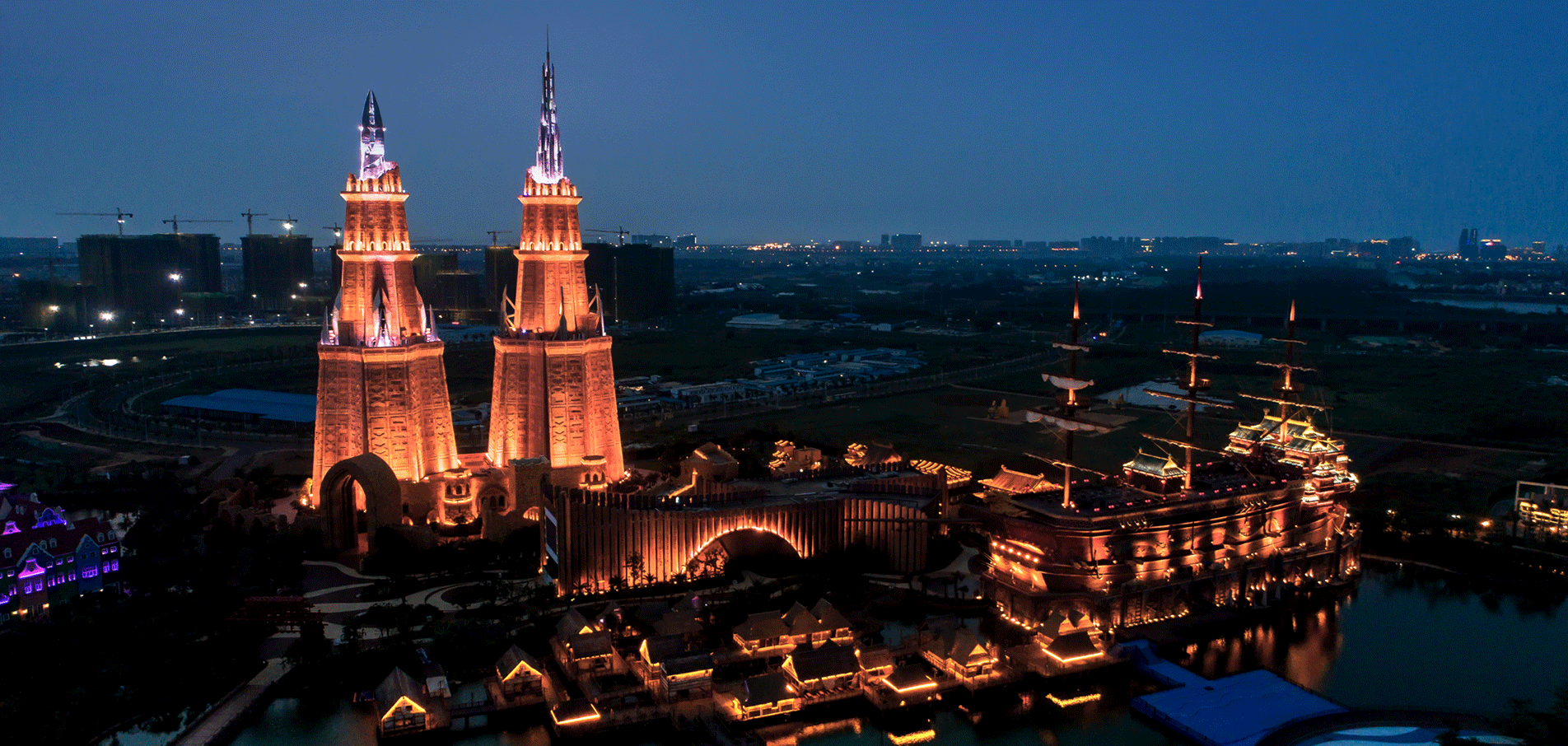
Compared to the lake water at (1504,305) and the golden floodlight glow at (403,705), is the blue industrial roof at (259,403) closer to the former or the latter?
the golden floodlight glow at (403,705)

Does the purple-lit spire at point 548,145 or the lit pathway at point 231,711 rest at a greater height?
the purple-lit spire at point 548,145

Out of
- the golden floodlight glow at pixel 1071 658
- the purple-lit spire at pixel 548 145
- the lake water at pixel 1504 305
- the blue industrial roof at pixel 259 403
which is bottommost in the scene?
the golden floodlight glow at pixel 1071 658

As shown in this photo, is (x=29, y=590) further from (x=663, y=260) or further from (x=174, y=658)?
(x=663, y=260)

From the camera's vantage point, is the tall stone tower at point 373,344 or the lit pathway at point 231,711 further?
the tall stone tower at point 373,344

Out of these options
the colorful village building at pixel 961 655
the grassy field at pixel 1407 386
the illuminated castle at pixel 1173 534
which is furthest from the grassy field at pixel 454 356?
the colorful village building at pixel 961 655

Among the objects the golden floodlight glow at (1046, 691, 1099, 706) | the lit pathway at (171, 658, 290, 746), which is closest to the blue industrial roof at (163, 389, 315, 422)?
the lit pathway at (171, 658, 290, 746)

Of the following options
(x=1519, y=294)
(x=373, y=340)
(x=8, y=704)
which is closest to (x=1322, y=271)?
(x=1519, y=294)

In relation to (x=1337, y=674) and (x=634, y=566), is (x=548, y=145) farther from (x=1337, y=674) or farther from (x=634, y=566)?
(x=1337, y=674)

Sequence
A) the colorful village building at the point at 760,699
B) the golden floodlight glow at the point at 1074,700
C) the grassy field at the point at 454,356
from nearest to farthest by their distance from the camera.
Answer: the colorful village building at the point at 760,699, the golden floodlight glow at the point at 1074,700, the grassy field at the point at 454,356
